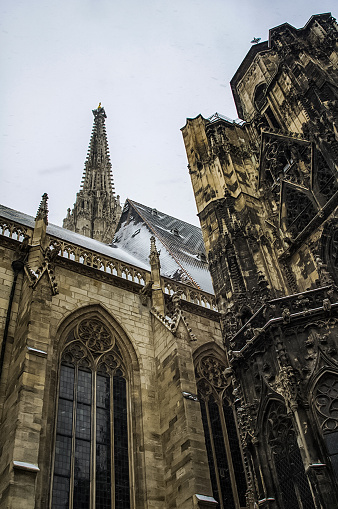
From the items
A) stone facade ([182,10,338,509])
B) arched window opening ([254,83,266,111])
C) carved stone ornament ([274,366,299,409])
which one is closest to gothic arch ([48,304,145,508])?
stone facade ([182,10,338,509])

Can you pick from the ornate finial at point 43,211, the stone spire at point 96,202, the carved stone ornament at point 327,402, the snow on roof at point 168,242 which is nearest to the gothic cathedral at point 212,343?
the carved stone ornament at point 327,402

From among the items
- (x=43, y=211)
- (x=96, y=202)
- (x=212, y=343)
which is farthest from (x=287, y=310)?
(x=96, y=202)

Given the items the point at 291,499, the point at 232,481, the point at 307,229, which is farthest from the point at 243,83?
the point at 291,499

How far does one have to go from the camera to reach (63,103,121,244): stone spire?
3238cm

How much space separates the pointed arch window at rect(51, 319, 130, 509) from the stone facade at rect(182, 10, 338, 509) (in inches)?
113

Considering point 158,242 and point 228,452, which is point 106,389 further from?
point 158,242

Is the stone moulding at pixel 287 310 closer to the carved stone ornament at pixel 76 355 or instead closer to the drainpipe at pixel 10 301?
the carved stone ornament at pixel 76 355

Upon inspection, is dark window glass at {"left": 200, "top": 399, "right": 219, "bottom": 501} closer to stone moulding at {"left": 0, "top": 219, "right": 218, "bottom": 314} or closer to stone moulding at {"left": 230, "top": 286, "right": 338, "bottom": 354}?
stone moulding at {"left": 0, "top": 219, "right": 218, "bottom": 314}

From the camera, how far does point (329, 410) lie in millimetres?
7352

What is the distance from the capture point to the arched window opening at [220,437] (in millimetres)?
11219

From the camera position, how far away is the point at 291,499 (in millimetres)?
7375

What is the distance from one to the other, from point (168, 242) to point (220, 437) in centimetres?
1085

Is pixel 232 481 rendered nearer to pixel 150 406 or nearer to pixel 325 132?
pixel 150 406

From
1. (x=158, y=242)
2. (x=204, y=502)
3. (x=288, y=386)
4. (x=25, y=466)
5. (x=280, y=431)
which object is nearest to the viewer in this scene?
(x=288, y=386)
